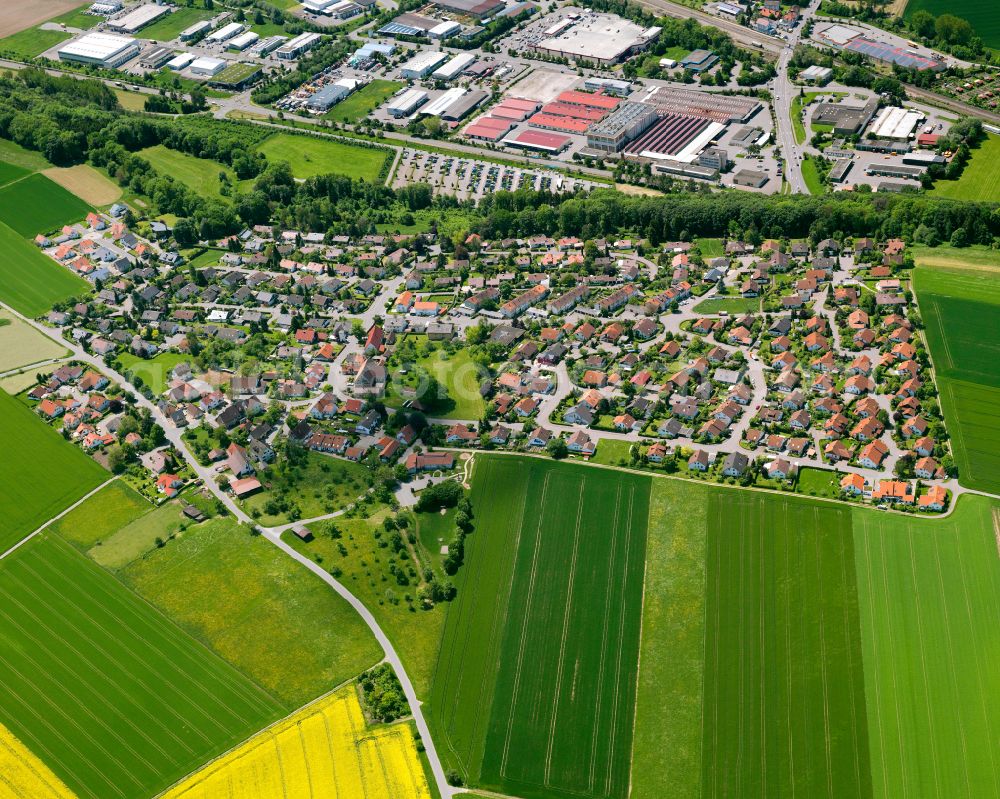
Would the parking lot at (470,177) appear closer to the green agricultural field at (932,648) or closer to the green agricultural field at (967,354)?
the green agricultural field at (967,354)

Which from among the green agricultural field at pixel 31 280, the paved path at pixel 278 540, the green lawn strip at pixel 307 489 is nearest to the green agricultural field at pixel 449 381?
the green lawn strip at pixel 307 489

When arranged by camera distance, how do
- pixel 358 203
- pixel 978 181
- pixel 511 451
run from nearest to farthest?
pixel 511 451
pixel 978 181
pixel 358 203

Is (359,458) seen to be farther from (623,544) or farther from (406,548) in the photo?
(623,544)

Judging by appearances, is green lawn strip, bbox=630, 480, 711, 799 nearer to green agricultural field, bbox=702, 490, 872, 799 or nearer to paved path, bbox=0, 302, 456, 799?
green agricultural field, bbox=702, 490, 872, 799

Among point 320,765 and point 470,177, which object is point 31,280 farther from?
point 320,765

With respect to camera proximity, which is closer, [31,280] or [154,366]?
[154,366]

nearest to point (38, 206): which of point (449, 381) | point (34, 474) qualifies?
point (34, 474)

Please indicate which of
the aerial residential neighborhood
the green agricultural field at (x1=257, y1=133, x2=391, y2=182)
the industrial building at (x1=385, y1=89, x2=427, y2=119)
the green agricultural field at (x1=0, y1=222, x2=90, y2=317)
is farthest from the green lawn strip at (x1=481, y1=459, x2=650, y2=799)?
the industrial building at (x1=385, y1=89, x2=427, y2=119)
